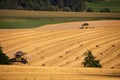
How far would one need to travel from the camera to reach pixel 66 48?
61.9 ft

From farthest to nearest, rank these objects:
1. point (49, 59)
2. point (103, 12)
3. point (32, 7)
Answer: point (32, 7)
point (103, 12)
point (49, 59)

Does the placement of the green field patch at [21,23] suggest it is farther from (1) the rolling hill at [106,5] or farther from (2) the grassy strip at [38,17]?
(1) the rolling hill at [106,5]

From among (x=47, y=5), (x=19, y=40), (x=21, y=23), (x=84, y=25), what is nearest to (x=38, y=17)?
(x=47, y=5)

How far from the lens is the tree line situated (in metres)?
20.0

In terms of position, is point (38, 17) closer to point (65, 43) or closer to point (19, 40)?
point (19, 40)

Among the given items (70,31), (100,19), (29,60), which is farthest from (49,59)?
(100,19)

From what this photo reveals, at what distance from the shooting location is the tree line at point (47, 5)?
65.6ft

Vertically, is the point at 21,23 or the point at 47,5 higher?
the point at 47,5

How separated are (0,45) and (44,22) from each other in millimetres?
3203

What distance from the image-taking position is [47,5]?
2062 cm

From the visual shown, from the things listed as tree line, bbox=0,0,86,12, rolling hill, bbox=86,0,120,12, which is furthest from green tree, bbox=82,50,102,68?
tree line, bbox=0,0,86,12

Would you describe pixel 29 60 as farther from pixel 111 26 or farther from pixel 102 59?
pixel 111 26

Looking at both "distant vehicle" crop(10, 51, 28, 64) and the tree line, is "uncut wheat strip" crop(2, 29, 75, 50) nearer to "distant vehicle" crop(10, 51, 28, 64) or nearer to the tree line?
"distant vehicle" crop(10, 51, 28, 64)

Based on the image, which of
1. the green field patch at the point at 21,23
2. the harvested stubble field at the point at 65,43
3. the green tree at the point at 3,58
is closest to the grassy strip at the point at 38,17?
the green field patch at the point at 21,23
